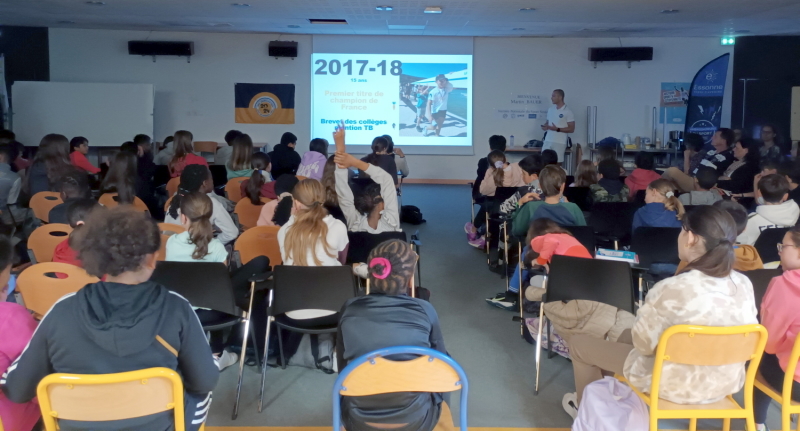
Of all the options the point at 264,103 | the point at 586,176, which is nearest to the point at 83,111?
the point at 264,103

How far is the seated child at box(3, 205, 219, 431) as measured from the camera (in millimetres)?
1856

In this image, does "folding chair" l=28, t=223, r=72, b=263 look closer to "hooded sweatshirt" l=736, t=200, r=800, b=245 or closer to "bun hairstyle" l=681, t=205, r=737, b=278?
"bun hairstyle" l=681, t=205, r=737, b=278

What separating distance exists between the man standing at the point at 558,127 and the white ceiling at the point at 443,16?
1267 millimetres

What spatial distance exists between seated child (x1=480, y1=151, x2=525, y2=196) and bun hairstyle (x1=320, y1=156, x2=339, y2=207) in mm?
1718

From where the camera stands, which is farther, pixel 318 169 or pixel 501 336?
pixel 318 169

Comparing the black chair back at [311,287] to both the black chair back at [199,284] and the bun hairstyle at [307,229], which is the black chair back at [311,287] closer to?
the black chair back at [199,284]

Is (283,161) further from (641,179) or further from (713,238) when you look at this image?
(713,238)

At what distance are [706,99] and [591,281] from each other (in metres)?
9.24

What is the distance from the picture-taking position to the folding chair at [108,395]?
183 cm

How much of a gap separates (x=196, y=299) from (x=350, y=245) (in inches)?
45.9

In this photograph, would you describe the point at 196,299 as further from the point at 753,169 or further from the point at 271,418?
the point at 753,169

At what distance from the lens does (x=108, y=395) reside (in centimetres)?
188

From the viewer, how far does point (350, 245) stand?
4207 millimetres

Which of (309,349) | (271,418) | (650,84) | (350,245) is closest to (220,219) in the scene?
(350,245)
